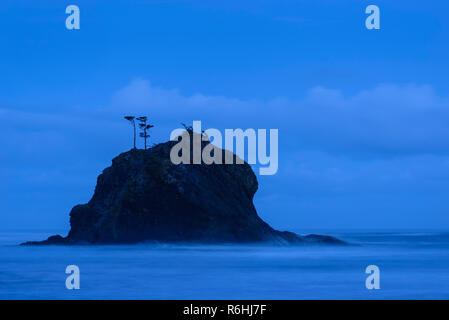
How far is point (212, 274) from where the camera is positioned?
5159 centimetres

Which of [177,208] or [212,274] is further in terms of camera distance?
[177,208]

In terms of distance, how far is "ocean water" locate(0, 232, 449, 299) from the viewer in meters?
39.6

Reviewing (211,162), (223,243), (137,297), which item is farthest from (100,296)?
(211,162)

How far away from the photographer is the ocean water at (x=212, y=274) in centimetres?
3956

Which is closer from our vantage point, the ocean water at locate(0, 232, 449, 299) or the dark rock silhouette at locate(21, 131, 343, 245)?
the ocean water at locate(0, 232, 449, 299)

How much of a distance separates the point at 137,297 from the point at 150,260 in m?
23.6

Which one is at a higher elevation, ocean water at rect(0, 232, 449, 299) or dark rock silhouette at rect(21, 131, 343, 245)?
dark rock silhouette at rect(21, 131, 343, 245)

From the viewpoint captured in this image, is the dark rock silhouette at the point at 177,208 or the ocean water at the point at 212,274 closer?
the ocean water at the point at 212,274

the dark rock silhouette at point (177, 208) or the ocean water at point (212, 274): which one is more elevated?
the dark rock silhouette at point (177, 208)

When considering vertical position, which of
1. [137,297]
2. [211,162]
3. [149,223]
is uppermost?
[211,162]

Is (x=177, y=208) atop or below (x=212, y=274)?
atop
